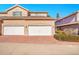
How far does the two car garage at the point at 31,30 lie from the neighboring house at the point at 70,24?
0.56m

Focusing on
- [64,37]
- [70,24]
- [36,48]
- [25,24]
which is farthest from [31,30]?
[70,24]

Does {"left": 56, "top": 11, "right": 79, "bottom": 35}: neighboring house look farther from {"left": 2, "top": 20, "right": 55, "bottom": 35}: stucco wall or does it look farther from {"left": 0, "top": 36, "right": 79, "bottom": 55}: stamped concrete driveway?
{"left": 0, "top": 36, "right": 79, "bottom": 55}: stamped concrete driveway

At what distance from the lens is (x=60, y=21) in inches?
410

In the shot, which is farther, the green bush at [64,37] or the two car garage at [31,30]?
the two car garage at [31,30]

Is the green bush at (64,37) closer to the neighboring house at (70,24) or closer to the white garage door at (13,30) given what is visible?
the neighboring house at (70,24)

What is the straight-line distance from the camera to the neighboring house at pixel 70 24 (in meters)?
10.3

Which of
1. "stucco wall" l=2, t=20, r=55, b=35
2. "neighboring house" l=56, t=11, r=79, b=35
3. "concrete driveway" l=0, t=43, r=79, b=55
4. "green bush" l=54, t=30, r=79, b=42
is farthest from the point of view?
"stucco wall" l=2, t=20, r=55, b=35

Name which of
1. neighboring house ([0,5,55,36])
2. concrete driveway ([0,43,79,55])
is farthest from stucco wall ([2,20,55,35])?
concrete driveway ([0,43,79,55])

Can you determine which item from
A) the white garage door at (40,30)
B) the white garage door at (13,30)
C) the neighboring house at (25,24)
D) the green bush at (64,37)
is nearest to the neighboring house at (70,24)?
the green bush at (64,37)

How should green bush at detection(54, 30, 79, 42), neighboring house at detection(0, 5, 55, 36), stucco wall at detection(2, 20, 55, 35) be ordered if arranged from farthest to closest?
1. stucco wall at detection(2, 20, 55, 35)
2. neighboring house at detection(0, 5, 55, 36)
3. green bush at detection(54, 30, 79, 42)

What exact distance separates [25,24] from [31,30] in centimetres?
49

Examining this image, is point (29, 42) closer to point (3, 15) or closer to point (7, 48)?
point (7, 48)

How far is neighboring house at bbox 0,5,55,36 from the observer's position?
10.8 m
